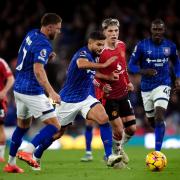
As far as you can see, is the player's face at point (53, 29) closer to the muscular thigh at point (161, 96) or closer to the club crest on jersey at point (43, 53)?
the club crest on jersey at point (43, 53)

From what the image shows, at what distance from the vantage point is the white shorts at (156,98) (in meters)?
12.0

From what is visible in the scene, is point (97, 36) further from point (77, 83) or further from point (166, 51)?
point (166, 51)

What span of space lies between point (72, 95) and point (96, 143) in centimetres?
823

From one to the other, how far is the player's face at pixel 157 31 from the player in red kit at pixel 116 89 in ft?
3.19

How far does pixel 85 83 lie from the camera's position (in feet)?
34.9

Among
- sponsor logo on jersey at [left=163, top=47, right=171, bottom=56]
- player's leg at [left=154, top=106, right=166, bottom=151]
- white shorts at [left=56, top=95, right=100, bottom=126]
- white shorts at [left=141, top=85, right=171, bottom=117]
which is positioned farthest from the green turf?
sponsor logo on jersey at [left=163, top=47, right=171, bottom=56]

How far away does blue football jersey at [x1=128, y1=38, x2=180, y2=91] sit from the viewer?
12.3 metres

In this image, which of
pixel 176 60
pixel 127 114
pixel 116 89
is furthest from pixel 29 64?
pixel 176 60

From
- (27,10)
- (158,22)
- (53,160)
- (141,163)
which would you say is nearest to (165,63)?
(158,22)

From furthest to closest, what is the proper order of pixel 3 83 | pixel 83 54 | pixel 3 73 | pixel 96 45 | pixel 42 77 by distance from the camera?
1. pixel 3 83
2. pixel 3 73
3. pixel 96 45
4. pixel 83 54
5. pixel 42 77

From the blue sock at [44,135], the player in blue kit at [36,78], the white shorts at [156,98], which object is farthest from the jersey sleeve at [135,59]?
the blue sock at [44,135]

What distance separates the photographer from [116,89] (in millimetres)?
11492

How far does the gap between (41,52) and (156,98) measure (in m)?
3.37

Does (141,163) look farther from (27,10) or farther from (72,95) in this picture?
(27,10)
